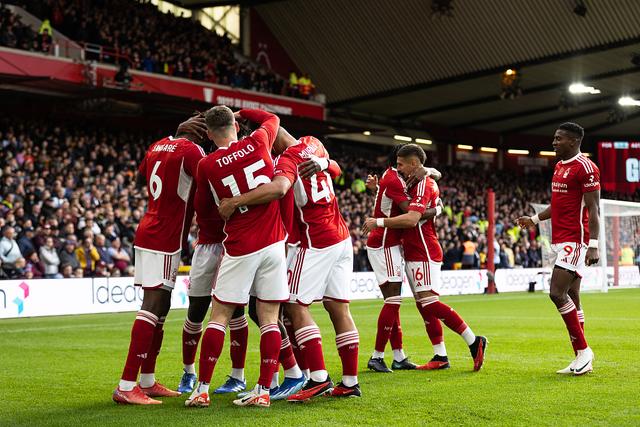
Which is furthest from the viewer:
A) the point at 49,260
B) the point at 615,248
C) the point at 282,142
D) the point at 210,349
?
the point at 615,248

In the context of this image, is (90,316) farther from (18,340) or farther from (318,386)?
(318,386)

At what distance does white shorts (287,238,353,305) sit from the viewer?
23.1 feet

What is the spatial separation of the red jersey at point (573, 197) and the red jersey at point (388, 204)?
1.50 metres

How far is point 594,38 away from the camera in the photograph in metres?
34.0

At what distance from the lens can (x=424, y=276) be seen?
353 inches

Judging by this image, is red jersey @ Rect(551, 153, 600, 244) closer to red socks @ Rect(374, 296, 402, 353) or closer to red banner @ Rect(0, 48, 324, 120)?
red socks @ Rect(374, 296, 402, 353)

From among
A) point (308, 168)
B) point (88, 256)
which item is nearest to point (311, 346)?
point (308, 168)

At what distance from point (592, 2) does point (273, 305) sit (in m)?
28.4

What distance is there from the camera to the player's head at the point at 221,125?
262 inches

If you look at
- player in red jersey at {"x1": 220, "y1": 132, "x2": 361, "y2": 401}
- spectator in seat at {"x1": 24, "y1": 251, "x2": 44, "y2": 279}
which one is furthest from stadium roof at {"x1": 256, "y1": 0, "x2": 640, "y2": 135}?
player in red jersey at {"x1": 220, "y1": 132, "x2": 361, "y2": 401}

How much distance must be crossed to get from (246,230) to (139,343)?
1.28 meters

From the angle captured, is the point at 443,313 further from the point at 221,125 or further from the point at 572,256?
the point at 221,125

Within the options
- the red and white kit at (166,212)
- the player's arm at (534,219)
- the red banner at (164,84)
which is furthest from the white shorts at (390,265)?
the red banner at (164,84)

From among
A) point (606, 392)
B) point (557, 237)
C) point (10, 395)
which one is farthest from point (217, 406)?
point (557, 237)
